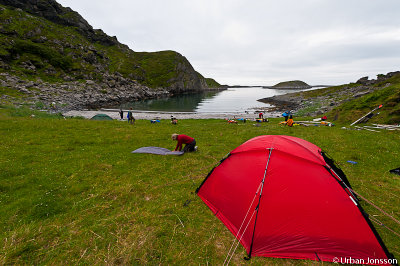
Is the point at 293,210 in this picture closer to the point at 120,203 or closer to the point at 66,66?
the point at 120,203

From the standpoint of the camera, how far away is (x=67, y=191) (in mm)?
7801

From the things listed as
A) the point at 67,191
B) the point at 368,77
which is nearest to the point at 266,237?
the point at 67,191

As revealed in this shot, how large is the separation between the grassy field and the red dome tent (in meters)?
0.52

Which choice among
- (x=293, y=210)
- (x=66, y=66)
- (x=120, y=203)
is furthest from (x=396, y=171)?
(x=66, y=66)

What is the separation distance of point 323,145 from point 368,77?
11795 centimetres

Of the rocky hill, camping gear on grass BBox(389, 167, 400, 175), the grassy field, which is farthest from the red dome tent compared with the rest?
the rocky hill

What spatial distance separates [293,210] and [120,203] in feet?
21.7

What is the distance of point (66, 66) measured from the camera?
95.6 metres


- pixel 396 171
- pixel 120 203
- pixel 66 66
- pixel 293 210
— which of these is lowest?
pixel 120 203

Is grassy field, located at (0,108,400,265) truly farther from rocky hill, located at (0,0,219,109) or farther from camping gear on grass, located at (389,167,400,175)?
rocky hill, located at (0,0,219,109)

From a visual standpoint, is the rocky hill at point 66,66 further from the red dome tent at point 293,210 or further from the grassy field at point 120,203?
the red dome tent at point 293,210

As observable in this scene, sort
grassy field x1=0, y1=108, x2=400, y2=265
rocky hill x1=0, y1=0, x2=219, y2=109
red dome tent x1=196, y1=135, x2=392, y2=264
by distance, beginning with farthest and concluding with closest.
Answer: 1. rocky hill x1=0, y1=0, x2=219, y2=109
2. grassy field x1=0, y1=108, x2=400, y2=265
3. red dome tent x1=196, y1=135, x2=392, y2=264

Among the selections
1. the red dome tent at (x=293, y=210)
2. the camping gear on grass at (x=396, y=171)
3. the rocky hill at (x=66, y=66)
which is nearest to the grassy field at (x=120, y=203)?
the camping gear on grass at (x=396, y=171)

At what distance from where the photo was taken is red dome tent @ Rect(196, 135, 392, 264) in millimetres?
4695
